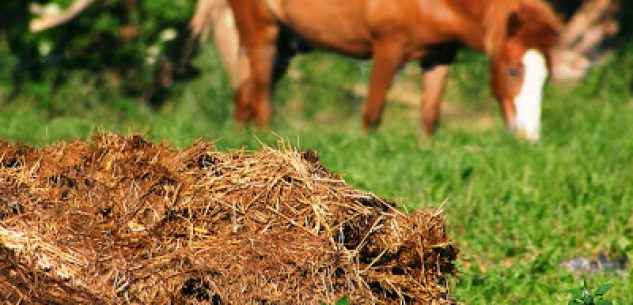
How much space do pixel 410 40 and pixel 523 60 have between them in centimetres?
107

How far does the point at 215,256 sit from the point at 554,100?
10.9 m

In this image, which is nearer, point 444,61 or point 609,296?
point 609,296

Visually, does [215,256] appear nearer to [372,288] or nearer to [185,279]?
[185,279]

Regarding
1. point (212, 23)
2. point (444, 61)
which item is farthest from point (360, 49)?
point (212, 23)

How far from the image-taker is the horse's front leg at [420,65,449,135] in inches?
457

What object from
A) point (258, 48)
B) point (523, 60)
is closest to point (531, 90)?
point (523, 60)

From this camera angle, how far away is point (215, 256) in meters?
4.50

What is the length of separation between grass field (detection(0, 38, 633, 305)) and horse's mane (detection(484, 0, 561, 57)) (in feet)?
2.67

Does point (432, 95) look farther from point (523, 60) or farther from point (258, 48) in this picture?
point (258, 48)

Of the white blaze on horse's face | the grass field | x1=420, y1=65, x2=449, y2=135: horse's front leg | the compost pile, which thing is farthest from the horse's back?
the compost pile

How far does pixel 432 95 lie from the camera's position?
11641 millimetres

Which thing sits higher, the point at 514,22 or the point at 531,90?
the point at 514,22

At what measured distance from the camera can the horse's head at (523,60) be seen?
10719 millimetres

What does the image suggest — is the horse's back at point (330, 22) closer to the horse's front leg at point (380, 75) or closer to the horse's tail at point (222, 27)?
the horse's front leg at point (380, 75)
